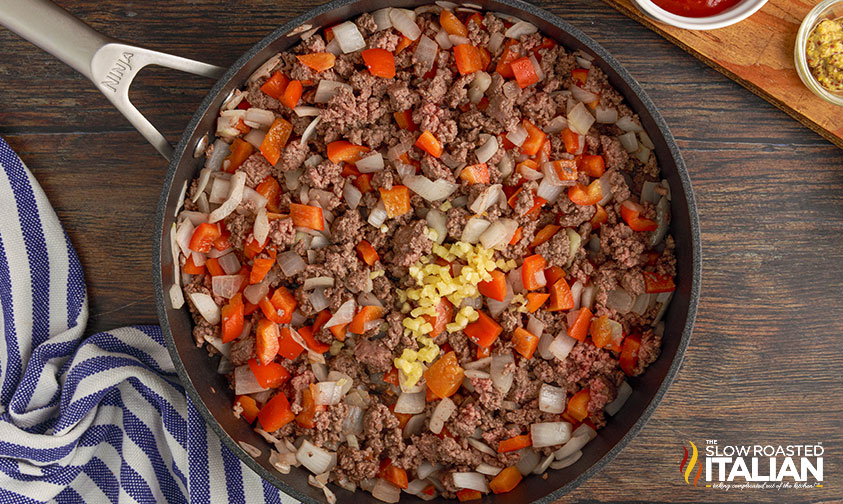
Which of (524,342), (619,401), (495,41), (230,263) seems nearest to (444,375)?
(524,342)

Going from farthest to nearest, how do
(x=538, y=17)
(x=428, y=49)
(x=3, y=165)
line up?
1. (x=3, y=165)
2. (x=428, y=49)
3. (x=538, y=17)

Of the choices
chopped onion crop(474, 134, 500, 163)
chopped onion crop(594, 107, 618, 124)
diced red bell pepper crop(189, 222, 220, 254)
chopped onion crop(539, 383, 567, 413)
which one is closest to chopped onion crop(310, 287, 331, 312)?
diced red bell pepper crop(189, 222, 220, 254)

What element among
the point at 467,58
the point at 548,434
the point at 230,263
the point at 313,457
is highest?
the point at 467,58

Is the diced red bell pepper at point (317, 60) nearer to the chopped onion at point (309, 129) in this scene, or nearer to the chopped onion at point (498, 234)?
the chopped onion at point (309, 129)

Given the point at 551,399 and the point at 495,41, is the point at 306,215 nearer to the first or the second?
the point at 495,41

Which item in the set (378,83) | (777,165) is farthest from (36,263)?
(777,165)

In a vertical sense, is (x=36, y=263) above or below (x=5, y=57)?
below

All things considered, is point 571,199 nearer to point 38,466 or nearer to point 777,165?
point 777,165
